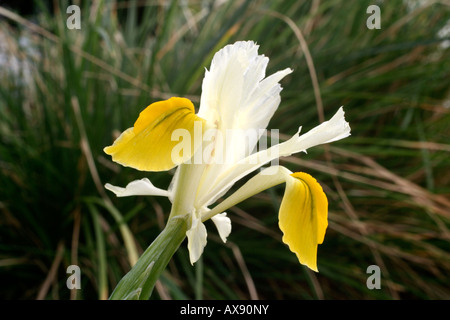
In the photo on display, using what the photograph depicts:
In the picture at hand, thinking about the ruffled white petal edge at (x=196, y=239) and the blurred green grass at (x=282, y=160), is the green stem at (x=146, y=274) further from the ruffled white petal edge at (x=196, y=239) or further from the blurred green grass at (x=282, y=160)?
the blurred green grass at (x=282, y=160)

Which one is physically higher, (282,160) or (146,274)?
(282,160)

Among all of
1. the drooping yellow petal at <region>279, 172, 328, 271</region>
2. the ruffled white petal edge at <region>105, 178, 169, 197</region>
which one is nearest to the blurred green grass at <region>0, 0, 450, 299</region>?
the ruffled white petal edge at <region>105, 178, 169, 197</region>

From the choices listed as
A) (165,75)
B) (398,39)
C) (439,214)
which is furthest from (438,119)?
(165,75)

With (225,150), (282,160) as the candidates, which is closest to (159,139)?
(225,150)

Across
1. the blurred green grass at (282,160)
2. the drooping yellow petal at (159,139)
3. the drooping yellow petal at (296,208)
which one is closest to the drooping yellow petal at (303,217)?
the drooping yellow petal at (296,208)

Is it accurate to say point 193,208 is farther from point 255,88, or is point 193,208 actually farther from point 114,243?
point 114,243

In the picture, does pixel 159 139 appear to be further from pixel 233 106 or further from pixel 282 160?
pixel 282 160
